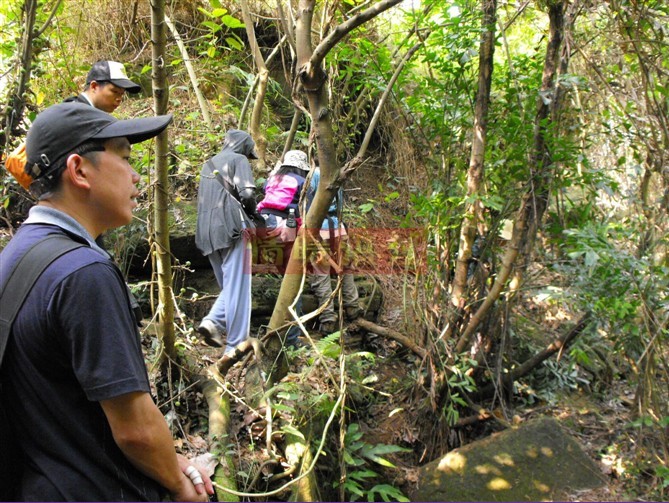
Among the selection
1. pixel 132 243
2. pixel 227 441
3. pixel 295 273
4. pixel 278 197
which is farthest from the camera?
pixel 132 243

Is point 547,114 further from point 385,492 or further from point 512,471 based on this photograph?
point 385,492

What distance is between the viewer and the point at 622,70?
4.54 meters

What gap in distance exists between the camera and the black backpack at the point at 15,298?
1396 millimetres

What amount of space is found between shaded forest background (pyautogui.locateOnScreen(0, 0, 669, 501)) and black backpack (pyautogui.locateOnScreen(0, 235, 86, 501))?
2.17 m

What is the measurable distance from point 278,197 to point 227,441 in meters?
2.53

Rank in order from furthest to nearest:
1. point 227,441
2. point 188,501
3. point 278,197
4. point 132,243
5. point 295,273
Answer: point 132,243 < point 278,197 < point 295,273 < point 227,441 < point 188,501

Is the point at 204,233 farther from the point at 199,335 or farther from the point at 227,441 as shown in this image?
the point at 227,441

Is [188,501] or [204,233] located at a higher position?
[204,233]

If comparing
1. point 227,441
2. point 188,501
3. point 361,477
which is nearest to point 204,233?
point 227,441

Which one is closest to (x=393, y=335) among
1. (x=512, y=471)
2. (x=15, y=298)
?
(x=512, y=471)

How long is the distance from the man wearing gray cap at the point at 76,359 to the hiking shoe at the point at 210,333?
3.42m

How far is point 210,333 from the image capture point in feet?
16.4

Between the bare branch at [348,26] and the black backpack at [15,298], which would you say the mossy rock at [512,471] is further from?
the black backpack at [15,298]

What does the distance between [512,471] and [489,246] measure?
192 cm
